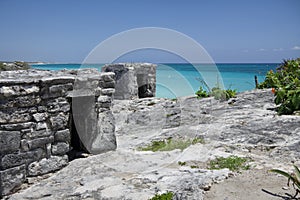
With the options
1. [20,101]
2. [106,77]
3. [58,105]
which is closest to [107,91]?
[106,77]

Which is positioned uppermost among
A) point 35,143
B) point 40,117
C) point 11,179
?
point 40,117

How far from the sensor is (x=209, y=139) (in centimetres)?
539

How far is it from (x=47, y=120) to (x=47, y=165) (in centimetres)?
66

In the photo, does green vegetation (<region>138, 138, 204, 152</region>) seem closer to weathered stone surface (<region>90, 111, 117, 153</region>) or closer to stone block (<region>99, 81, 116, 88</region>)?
weathered stone surface (<region>90, 111, 117, 153</region>)

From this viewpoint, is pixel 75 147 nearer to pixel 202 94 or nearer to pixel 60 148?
pixel 60 148

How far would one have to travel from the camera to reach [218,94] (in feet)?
32.1

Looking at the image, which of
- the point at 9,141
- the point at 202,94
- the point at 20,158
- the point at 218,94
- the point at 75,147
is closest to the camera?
the point at 9,141

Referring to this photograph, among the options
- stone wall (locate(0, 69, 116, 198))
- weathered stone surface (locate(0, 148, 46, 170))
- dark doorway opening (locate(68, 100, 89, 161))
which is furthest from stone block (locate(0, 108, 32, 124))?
dark doorway opening (locate(68, 100, 89, 161))

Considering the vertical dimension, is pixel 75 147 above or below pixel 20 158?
below

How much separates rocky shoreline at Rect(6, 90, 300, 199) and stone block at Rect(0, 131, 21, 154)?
0.59 meters

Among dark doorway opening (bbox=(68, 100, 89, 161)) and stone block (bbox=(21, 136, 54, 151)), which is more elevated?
stone block (bbox=(21, 136, 54, 151))

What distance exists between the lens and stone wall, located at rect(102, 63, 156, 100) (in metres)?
10.7

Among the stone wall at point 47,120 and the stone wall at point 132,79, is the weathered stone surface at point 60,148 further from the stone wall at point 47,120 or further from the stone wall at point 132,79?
the stone wall at point 132,79

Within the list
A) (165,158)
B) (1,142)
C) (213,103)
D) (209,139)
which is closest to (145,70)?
(213,103)
